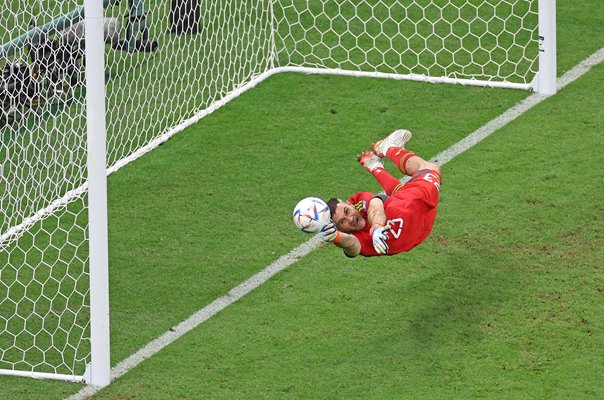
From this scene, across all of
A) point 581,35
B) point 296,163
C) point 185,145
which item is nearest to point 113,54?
point 185,145

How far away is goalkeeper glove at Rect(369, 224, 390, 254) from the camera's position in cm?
966

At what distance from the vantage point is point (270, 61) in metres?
14.3

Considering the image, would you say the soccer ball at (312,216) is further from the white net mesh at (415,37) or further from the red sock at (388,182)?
the white net mesh at (415,37)

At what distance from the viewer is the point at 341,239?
980cm

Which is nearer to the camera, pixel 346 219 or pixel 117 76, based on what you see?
pixel 346 219

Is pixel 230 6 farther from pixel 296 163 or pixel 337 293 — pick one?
pixel 337 293

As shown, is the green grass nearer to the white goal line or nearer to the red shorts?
the white goal line

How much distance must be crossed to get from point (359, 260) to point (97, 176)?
8.48ft

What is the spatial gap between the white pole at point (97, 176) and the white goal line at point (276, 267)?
1.32 ft

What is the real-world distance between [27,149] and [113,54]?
151cm

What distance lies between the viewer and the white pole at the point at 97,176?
30.5 feet

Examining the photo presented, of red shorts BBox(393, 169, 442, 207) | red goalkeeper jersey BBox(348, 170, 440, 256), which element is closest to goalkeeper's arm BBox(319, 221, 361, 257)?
A: red goalkeeper jersey BBox(348, 170, 440, 256)

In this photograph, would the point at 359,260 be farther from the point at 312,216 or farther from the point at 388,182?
the point at 312,216

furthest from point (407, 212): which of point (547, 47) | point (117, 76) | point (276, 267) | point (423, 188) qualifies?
point (117, 76)
